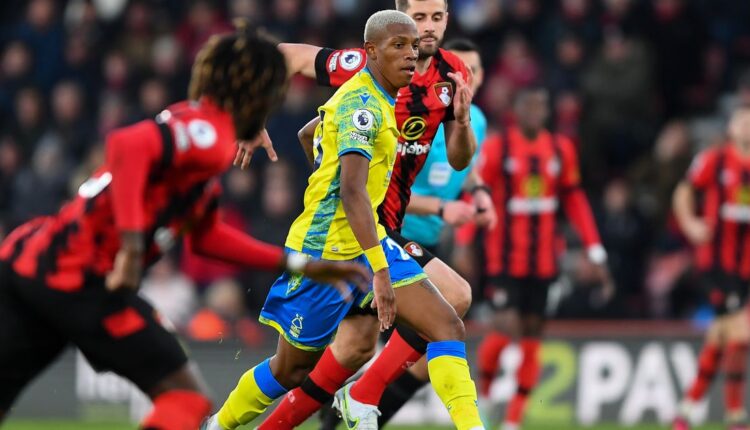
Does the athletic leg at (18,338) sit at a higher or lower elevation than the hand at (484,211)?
higher

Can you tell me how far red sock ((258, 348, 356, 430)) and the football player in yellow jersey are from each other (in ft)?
0.51

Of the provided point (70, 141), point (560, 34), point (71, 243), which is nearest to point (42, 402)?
point (70, 141)

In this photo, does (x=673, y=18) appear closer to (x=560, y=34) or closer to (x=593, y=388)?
(x=560, y=34)

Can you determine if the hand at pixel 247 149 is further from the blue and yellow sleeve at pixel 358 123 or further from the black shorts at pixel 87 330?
the black shorts at pixel 87 330

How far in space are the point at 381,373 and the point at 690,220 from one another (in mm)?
4950

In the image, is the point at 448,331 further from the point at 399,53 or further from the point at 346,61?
the point at 346,61

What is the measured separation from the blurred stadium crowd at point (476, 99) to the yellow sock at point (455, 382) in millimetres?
5983

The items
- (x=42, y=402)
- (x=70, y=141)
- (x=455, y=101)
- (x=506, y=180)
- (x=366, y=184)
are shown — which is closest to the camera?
(x=366, y=184)

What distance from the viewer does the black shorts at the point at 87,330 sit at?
5.05 meters

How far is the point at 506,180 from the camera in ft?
37.9

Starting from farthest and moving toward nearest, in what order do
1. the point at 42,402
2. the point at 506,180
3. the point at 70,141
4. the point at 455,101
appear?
the point at 70,141
the point at 42,402
the point at 506,180
the point at 455,101

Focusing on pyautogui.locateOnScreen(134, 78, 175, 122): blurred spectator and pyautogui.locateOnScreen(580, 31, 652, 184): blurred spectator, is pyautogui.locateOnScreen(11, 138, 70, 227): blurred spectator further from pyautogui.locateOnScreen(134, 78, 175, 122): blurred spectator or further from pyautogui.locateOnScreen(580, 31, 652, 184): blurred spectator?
pyautogui.locateOnScreen(580, 31, 652, 184): blurred spectator

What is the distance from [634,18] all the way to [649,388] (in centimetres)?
462

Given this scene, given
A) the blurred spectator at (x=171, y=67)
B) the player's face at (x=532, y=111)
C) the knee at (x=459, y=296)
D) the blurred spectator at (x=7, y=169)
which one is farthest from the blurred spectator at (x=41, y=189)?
the knee at (x=459, y=296)
